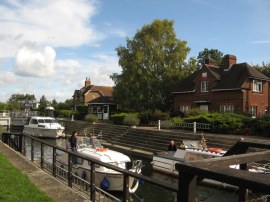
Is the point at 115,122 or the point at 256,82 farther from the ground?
the point at 256,82

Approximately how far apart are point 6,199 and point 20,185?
1111 millimetres

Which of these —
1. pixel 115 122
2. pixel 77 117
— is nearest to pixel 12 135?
pixel 115 122

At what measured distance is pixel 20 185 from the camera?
7.50 m

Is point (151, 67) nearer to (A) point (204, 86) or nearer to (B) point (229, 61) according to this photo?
(A) point (204, 86)

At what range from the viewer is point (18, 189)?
7.18 metres

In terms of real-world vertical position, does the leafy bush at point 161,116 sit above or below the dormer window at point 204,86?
below

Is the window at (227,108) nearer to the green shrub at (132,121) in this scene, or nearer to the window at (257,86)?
the window at (257,86)

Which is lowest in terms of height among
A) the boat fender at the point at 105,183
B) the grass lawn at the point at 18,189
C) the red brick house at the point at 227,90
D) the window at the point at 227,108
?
the boat fender at the point at 105,183

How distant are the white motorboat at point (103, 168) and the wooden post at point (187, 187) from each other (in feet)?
34.2

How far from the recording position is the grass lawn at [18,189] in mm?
6508

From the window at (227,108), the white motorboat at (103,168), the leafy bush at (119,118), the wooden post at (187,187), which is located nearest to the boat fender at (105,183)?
the white motorboat at (103,168)

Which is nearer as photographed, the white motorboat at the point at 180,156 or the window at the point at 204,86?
the white motorboat at the point at 180,156

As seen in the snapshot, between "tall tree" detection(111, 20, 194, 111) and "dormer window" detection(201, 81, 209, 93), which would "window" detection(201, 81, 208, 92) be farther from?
"tall tree" detection(111, 20, 194, 111)

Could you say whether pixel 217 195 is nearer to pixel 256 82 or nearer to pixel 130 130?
pixel 130 130
